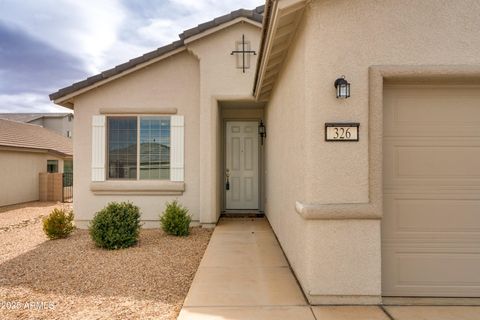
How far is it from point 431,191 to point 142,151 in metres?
6.47

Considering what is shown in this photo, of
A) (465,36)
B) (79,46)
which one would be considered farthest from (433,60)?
(79,46)

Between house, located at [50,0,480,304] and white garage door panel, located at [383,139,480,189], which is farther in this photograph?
white garage door panel, located at [383,139,480,189]

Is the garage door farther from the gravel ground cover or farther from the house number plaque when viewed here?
the gravel ground cover

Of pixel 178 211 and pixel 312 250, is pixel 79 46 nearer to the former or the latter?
pixel 178 211

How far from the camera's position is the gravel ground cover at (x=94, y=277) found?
3.26 m

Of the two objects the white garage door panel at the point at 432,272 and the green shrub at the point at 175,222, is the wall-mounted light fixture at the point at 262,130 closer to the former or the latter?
the green shrub at the point at 175,222

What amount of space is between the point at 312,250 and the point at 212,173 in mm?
4396

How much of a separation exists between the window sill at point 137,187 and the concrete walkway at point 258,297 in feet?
8.25

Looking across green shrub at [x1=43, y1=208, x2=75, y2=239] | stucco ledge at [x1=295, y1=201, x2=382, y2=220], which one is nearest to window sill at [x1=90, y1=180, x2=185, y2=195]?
green shrub at [x1=43, y1=208, x2=75, y2=239]

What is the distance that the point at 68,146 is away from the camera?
736 inches

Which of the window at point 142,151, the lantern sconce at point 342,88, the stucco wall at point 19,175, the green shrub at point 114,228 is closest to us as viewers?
the lantern sconce at point 342,88

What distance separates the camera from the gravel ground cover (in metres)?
3.26

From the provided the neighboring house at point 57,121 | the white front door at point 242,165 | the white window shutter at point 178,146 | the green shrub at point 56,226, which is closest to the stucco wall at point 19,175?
the green shrub at point 56,226

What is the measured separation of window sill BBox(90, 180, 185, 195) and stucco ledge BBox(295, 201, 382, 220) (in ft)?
16.1
